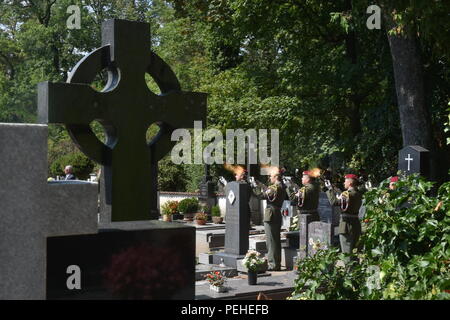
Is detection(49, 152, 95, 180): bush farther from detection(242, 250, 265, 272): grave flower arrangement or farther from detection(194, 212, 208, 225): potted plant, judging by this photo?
detection(242, 250, 265, 272): grave flower arrangement

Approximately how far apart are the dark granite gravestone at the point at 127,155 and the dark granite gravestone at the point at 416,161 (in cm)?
606

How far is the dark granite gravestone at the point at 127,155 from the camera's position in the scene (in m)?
6.30

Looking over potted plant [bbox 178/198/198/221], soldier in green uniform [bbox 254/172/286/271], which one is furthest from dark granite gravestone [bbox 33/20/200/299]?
potted plant [bbox 178/198/198/221]

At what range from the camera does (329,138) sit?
23.3 metres

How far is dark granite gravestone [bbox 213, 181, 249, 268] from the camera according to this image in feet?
49.9

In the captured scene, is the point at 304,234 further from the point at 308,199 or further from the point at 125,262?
the point at 125,262

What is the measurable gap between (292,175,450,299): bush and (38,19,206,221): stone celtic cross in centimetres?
295

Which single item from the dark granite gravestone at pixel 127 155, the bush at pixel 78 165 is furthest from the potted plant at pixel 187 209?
the dark granite gravestone at pixel 127 155

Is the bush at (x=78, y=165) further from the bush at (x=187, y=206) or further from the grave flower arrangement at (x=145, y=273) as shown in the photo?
the grave flower arrangement at (x=145, y=273)

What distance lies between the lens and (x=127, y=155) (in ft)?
28.2

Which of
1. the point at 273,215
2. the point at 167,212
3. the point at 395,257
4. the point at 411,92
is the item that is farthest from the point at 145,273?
the point at 167,212

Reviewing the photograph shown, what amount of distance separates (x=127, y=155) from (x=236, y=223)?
7087 millimetres

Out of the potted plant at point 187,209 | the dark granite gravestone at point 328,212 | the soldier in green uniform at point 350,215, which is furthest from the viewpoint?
the potted plant at point 187,209
